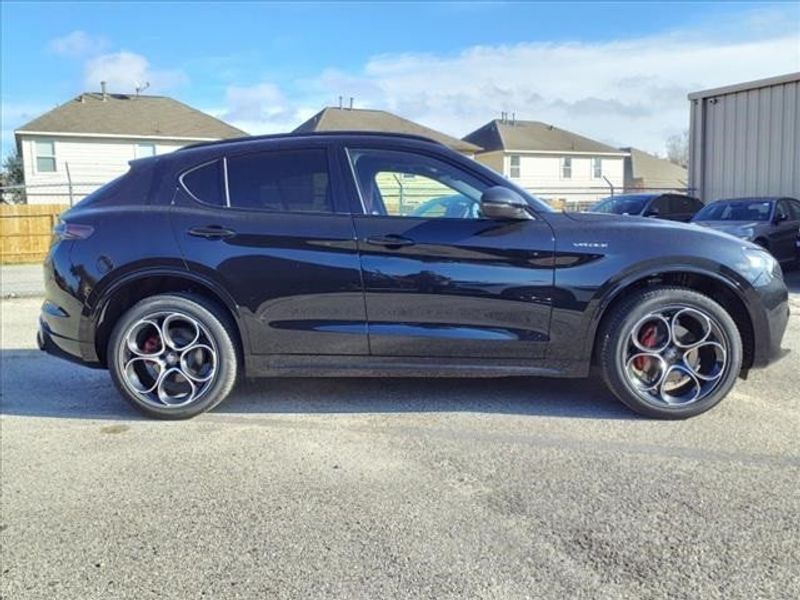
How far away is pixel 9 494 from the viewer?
11.1ft

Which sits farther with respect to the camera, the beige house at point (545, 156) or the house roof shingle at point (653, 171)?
the house roof shingle at point (653, 171)

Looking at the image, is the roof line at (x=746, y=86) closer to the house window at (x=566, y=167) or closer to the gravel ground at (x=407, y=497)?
the gravel ground at (x=407, y=497)

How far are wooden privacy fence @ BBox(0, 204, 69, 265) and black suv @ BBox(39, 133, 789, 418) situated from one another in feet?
48.9

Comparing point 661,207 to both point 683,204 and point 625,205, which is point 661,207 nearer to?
point 625,205

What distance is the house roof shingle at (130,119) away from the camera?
28469mm

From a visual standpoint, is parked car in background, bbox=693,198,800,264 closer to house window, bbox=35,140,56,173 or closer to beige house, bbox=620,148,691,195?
house window, bbox=35,140,56,173

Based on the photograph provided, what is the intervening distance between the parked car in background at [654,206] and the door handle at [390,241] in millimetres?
11799

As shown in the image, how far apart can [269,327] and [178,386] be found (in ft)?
2.52

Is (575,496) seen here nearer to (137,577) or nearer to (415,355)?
(415,355)

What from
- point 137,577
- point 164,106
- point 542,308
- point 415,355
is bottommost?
point 137,577

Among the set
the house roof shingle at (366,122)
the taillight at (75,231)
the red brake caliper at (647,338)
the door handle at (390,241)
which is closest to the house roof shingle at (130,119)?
the house roof shingle at (366,122)

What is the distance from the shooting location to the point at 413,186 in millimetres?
Answer: 4270

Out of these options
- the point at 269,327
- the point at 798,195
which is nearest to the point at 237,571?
the point at 269,327

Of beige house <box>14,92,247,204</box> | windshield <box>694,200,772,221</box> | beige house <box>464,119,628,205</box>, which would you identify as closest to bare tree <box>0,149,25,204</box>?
beige house <box>14,92,247,204</box>
